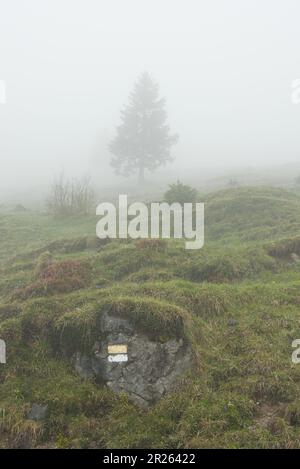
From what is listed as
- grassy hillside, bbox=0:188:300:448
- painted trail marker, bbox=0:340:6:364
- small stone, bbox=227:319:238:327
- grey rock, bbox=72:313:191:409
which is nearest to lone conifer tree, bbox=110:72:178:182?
grassy hillside, bbox=0:188:300:448

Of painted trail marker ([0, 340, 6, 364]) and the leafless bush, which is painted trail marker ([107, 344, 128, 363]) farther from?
the leafless bush

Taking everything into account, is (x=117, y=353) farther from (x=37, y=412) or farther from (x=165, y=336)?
(x=37, y=412)

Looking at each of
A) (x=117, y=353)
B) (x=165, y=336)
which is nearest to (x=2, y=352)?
(x=117, y=353)

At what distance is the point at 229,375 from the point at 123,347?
1934 millimetres

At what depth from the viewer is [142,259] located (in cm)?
1338

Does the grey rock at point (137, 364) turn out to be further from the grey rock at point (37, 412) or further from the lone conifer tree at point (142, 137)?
the lone conifer tree at point (142, 137)

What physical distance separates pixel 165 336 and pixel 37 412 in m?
2.56

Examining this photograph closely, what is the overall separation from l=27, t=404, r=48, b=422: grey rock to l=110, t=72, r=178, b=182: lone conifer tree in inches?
1823

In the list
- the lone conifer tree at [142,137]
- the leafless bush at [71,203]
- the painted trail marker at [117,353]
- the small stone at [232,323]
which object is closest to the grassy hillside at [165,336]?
the small stone at [232,323]

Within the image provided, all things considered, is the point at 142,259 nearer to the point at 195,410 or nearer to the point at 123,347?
the point at 123,347

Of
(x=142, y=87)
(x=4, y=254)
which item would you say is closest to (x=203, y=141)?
(x=142, y=87)

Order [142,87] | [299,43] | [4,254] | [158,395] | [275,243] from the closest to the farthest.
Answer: [158,395], [275,243], [4,254], [142,87], [299,43]

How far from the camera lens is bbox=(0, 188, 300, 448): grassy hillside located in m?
7.83

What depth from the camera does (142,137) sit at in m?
53.3
